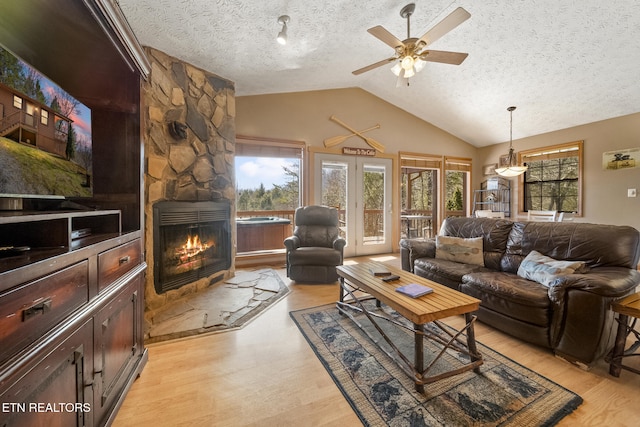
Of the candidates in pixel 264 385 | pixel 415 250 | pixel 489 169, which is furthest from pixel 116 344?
pixel 489 169

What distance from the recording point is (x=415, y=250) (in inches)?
126

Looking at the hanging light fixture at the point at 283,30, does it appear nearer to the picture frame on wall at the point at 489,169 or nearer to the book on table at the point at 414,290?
the book on table at the point at 414,290

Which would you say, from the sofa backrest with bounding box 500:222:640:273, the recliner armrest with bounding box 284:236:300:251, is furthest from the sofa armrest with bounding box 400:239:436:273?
the recliner armrest with bounding box 284:236:300:251

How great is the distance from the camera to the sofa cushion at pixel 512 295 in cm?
188

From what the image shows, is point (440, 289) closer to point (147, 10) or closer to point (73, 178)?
point (73, 178)

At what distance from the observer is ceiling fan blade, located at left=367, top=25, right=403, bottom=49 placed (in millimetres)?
2186

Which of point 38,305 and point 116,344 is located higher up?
point 38,305

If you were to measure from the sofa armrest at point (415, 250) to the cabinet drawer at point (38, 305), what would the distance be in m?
3.04

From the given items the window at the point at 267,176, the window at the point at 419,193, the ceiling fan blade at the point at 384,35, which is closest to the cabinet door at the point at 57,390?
the ceiling fan blade at the point at 384,35

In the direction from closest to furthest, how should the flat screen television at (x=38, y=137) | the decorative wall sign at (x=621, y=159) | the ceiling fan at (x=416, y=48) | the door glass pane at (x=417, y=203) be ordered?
the flat screen television at (x=38, y=137) → the ceiling fan at (x=416, y=48) → the decorative wall sign at (x=621, y=159) → the door glass pane at (x=417, y=203)

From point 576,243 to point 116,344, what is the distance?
11.5 ft

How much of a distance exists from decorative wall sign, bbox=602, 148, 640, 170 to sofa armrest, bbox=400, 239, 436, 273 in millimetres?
3866

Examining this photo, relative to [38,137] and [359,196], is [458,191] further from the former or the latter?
[38,137]

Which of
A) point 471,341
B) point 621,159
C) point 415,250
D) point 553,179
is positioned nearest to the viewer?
point 471,341
